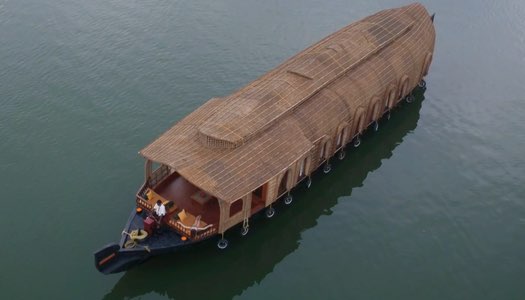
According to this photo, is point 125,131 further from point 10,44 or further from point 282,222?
point 10,44

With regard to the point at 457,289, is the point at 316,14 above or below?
above

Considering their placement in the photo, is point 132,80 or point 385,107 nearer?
point 385,107

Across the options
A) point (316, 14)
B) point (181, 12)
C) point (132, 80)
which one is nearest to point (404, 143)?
point (316, 14)

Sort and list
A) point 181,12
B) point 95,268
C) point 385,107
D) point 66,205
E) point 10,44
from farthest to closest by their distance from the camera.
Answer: point 181,12 → point 10,44 → point 385,107 → point 66,205 → point 95,268

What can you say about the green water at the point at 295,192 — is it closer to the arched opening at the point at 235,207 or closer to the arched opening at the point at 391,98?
the arched opening at the point at 391,98

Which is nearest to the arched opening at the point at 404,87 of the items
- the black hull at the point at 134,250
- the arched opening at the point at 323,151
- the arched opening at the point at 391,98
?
the arched opening at the point at 391,98

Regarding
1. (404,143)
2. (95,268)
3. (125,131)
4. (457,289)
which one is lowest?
(457,289)

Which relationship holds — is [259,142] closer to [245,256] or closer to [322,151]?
[322,151]

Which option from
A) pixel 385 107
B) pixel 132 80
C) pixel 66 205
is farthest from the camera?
pixel 132 80
